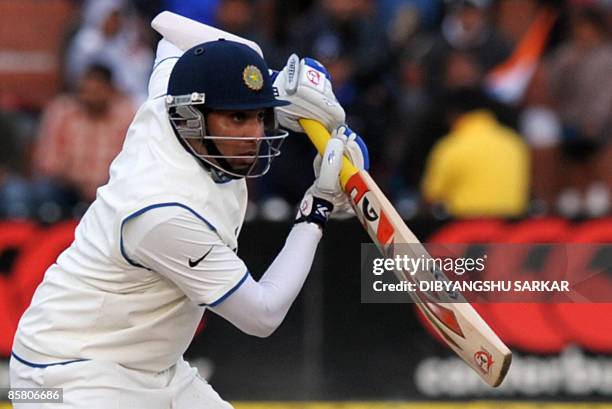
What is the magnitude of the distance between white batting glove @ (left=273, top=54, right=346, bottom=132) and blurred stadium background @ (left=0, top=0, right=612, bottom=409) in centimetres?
266

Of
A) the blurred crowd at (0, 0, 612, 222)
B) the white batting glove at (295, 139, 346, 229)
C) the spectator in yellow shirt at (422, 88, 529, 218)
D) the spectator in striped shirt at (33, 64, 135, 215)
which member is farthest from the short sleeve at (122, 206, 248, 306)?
the spectator in striped shirt at (33, 64, 135, 215)

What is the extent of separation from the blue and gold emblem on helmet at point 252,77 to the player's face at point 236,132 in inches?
3.0

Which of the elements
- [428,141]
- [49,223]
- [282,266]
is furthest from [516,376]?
[282,266]

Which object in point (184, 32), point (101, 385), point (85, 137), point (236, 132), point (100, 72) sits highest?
point (184, 32)

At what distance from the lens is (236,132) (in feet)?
13.4

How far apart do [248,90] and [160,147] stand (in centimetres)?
33

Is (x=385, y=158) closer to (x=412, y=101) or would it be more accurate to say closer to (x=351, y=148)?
(x=412, y=101)

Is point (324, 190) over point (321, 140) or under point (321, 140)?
under

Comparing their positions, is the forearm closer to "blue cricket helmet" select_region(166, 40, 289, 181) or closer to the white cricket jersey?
the white cricket jersey

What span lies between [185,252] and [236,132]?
1.32ft

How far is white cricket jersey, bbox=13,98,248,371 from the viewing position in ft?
13.1

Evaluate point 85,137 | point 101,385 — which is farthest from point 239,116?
point 85,137

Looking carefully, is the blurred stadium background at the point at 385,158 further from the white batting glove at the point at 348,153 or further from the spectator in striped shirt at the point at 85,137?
the white batting glove at the point at 348,153

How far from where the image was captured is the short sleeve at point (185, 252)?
13.0ft
